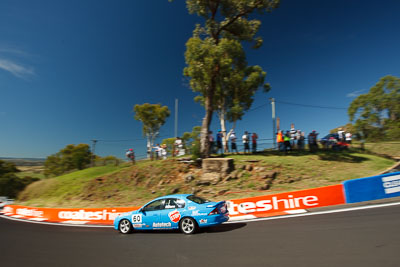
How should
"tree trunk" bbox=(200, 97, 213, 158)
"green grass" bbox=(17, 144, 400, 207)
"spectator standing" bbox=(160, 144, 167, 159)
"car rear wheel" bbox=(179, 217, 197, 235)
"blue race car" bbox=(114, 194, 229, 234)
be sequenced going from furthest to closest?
"spectator standing" bbox=(160, 144, 167, 159), "tree trunk" bbox=(200, 97, 213, 158), "green grass" bbox=(17, 144, 400, 207), "car rear wheel" bbox=(179, 217, 197, 235), "blue race car" bbox=(114, 194, 229, 234)

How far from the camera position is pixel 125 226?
27.5 ft

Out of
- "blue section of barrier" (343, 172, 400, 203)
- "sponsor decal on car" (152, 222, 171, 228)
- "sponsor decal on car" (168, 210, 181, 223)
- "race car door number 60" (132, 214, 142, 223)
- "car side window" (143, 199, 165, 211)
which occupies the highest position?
"blue section of barrier" (343, 172, 400, 203)

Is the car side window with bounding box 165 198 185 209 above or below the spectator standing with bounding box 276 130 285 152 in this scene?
below

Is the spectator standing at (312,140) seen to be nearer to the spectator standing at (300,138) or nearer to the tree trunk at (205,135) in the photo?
the spectator standing at (300,138)

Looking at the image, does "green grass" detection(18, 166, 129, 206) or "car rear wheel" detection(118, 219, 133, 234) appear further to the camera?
"green grass" detection(18, 166, 129, 206)

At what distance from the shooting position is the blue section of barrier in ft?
26.8

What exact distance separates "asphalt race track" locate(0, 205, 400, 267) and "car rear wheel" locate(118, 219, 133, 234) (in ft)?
2.67

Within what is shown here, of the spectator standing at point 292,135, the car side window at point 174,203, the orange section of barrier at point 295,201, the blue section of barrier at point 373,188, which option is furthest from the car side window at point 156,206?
the spectator standing at point 292,135

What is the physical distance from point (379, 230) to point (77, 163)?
35207 mm

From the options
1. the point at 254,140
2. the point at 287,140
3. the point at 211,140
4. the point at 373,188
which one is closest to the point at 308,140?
the point at 287,140

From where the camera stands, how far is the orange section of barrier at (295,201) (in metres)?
8.58

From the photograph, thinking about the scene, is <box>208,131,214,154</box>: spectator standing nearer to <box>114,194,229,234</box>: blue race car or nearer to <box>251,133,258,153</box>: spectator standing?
<box>251,133,258,153</box>: spectator standing

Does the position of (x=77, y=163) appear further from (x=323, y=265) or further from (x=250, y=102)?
(x=323, y=265)

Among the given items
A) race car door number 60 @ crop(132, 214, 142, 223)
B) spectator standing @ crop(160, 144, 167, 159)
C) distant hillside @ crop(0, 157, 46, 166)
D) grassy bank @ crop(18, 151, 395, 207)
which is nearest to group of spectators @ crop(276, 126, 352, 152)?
grassy bank @ crop(18, 151, 395, 207)
